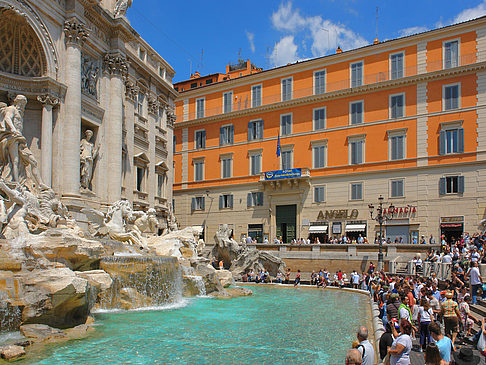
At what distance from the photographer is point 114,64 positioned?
26.3 metres

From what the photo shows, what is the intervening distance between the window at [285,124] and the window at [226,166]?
526 cm

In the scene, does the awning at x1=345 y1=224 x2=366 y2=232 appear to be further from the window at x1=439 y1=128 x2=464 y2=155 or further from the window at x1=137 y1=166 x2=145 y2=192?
→ the window at x1=137 y1=166 x2=145 y2=192

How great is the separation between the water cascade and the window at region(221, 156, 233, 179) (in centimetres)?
2292

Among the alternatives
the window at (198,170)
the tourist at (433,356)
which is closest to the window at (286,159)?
the window at (198,170)

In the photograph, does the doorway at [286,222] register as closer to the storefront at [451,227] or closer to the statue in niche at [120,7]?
the storefront at [451,227]

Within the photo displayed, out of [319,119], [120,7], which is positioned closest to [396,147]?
[319,119]

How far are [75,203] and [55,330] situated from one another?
11155mm

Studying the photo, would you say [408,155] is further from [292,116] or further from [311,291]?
[311,291]

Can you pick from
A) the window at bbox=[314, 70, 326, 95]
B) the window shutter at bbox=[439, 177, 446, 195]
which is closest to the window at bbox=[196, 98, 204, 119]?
the window at bbox=[314, 70, 326, 95]

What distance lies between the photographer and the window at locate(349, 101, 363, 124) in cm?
3525

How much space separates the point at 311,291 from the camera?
24484mm

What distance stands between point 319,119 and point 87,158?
19.6 m

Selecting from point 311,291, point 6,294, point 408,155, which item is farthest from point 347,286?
point 6,294

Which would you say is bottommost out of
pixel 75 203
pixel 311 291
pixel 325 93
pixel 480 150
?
pixel 311 291
